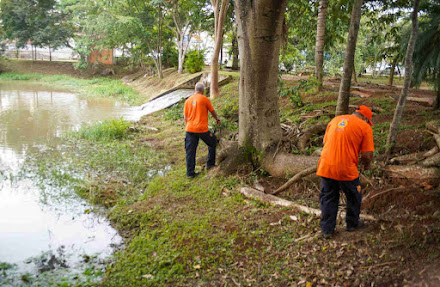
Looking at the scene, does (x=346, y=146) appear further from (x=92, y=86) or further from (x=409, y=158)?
(x=92, y=86)

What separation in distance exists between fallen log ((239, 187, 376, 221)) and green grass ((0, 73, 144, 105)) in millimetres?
15227

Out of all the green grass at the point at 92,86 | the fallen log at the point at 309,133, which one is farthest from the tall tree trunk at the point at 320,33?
the green grass at the point at 92,86

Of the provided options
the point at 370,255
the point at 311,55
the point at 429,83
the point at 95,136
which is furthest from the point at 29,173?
the point at 311,55

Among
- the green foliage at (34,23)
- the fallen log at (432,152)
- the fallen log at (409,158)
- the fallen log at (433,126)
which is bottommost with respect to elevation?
the fallen log at (409,158)

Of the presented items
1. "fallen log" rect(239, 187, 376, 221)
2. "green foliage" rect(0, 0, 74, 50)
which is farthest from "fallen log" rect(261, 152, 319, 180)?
"green foliage" rect(0, 0, 74, 50)

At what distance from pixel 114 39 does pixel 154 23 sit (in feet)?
10.1

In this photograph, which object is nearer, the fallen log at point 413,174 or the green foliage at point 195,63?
the fallen log at point 413,174

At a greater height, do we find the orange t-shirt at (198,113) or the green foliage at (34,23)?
the green foliage at (34,23)

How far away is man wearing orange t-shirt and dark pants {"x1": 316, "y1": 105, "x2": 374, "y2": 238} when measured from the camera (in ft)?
14.6

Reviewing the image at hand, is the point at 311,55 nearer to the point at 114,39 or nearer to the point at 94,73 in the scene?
the point at 114,39

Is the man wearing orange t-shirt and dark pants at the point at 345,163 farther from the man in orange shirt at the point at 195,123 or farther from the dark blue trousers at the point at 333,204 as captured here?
the man in orange shirt at the point at 195,123

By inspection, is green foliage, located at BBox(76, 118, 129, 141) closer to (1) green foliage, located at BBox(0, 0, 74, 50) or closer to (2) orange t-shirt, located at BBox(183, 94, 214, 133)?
(2) orange t-shirt, located at BBox(183, 94, 214, 133)

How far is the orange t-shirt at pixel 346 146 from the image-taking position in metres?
4.44

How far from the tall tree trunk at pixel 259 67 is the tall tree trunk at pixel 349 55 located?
1.23 metres
